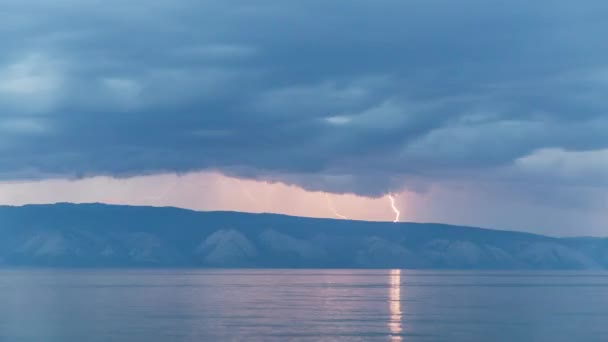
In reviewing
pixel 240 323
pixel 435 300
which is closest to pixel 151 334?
pixel 240 323

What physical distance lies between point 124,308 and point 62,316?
31.7ft

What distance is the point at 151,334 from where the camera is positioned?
→ 64.4 meters

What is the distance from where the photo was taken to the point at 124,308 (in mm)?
91875

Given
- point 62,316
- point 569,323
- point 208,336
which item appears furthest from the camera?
point 62,316

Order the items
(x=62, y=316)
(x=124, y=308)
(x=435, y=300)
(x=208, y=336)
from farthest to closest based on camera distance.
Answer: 1. (x=435, y=300)
2. (x=124, y=308)
3. (x=62, y=316)
4. (x=208, y=336)

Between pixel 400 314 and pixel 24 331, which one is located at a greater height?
pixel 400 314

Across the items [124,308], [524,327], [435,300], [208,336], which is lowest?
[208,336]

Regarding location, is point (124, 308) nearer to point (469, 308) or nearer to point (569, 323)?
point (469, 308)

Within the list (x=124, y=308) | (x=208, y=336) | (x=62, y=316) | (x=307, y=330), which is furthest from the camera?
(x=124, y=308)

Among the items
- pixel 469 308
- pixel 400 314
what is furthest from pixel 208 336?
pixel 469 308

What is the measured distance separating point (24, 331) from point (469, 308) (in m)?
47.6

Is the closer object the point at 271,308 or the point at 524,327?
the point at 524,327

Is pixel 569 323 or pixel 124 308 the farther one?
pixel 124 308

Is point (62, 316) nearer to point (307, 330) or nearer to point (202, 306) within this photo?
point (202, 306)
